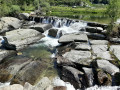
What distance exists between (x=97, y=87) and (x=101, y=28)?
15.6m

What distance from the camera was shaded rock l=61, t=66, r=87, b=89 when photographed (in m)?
9.75

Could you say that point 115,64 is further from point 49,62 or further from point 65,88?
point 49,62

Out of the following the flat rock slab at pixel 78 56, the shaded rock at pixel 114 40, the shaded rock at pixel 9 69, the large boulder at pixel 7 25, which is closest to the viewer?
the shaded rock at pixel 9 69

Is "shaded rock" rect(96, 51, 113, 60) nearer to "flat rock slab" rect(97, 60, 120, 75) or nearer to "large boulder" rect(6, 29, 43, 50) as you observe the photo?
"flat rock slab" rect(97, 60, 120, 75)

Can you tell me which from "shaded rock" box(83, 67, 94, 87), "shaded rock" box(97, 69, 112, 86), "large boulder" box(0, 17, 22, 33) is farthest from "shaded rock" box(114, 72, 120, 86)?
"large boulder" box(0, 17, 22, 33)

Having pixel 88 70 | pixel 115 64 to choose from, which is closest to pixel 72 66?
pixel 88 70

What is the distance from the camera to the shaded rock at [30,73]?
10.5m

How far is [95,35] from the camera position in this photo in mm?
21438

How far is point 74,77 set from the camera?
1005cm

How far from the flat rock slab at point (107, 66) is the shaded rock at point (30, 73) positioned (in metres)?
5.78

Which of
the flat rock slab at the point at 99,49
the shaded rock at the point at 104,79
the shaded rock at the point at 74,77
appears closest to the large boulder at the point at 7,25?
the flat rock slab at the point at 99,49

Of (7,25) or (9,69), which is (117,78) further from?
(7,25)

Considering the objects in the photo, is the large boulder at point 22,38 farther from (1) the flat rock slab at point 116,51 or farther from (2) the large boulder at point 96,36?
(1) the flat rock slab at point 116,51

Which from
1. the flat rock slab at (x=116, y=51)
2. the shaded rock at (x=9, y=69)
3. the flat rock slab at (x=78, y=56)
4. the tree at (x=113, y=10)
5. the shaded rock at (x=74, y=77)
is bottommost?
the shaded rock at (x=9, y=69)
